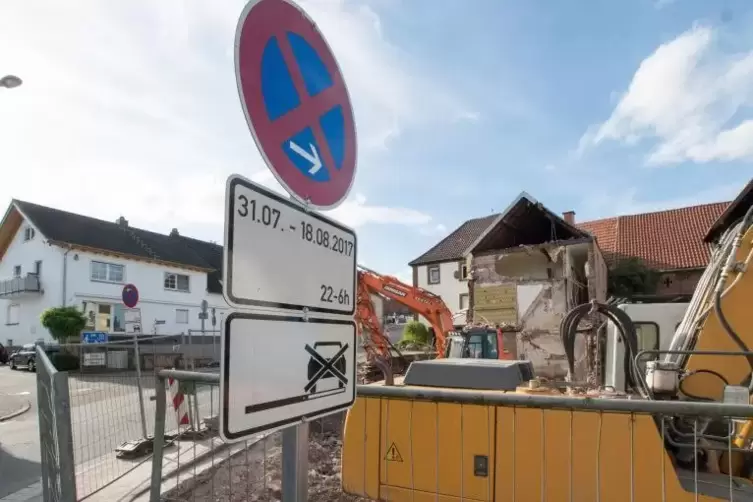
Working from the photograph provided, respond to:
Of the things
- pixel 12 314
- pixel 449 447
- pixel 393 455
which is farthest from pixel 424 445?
pixel 12 314

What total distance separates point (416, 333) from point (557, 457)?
2913 cm

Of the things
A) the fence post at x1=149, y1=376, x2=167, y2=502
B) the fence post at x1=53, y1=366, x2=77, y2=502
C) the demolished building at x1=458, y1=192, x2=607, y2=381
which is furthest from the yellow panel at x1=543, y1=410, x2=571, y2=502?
the demolished building at x1=458, y1=192, x2=607, y2=381

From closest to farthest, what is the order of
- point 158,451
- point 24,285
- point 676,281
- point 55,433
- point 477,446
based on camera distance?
point 55,433 → point 158,451 → point 477,446 → point 676,281 → point 24,285

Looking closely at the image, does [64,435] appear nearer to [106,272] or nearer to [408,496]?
[408,496]

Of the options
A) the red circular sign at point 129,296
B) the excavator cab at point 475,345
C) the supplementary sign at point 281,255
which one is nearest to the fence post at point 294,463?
the supplementary sign at point 281,255

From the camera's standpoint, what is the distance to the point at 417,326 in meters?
33.1

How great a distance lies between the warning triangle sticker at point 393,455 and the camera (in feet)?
14.5

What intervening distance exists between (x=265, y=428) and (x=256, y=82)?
110cm

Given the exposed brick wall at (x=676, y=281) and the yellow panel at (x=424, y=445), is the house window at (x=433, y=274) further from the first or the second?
the yellow panel at (x=424, y=445)

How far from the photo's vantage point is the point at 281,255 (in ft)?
5.42

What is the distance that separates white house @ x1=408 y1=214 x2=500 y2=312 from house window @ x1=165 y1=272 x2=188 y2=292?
17483 mm

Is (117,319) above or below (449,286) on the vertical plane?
below

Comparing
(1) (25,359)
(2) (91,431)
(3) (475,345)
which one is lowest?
(1) (25,359)

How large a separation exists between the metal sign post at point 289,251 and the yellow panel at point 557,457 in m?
2.47
